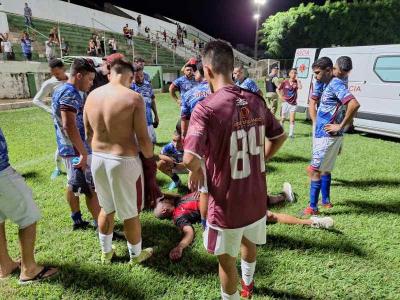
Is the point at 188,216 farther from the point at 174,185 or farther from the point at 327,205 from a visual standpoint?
the point at 327,205

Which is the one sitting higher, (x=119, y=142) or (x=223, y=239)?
(x=119, y=142)

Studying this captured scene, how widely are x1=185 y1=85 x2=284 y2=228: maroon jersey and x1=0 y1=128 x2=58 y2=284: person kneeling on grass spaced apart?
1.92 metres

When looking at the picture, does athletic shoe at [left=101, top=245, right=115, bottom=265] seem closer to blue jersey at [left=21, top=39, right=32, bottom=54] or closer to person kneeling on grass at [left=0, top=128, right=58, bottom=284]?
person kneeling on grass at [left=0, top=128, right=58, bottom=284]

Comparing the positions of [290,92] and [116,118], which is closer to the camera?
[116,118]

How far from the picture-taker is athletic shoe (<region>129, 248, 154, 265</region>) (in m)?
3.66

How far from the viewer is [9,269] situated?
138 inches

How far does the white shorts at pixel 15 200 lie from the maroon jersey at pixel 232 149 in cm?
191

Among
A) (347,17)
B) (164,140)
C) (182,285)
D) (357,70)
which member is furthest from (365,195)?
(347,17)

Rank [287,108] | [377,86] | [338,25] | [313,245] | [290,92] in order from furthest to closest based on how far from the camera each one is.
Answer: [338,25] → [287,108] → [290,92] → [377,86] → [313,245]

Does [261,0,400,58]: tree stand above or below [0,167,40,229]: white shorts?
above

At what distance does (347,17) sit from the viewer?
40906 mm

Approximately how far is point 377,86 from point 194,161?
9738 mm

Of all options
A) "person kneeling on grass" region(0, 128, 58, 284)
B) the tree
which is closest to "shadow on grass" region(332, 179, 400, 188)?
"person kneeling on grass" region(0, 128, 58, 284)

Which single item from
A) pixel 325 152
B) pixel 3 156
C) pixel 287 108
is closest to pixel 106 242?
pixel 3 156
